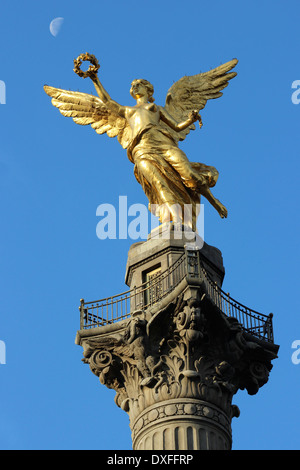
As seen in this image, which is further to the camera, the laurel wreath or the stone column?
the laurel wreath

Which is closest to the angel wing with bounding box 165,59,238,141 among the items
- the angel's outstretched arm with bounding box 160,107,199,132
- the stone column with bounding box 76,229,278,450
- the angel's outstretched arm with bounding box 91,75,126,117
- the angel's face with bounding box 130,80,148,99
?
the angel's outstretched arm with bounding box 160,107,199,132

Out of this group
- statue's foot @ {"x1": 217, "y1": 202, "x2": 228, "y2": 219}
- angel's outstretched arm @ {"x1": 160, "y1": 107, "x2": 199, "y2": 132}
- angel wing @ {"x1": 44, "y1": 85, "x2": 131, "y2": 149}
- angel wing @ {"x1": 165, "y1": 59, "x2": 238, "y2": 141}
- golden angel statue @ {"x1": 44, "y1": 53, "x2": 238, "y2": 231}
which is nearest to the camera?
golden angel statue @ {"x1": 44, "y1": 53, "x2": 238, "y2": 231}

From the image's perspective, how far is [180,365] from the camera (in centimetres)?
3622

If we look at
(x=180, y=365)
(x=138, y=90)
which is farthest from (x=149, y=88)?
(x=180, y=365)

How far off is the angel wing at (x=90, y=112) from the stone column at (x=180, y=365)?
7.84 m

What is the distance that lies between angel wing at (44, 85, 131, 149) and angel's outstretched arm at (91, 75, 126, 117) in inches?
6.6

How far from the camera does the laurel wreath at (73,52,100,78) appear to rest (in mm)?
42250

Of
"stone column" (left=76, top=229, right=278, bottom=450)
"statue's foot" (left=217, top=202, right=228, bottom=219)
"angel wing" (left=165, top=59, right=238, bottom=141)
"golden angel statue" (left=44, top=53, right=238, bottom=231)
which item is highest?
"angel wing" (left=165, top=59, right=238, bottom=141)

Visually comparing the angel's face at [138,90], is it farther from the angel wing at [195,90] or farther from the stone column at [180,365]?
the stone column at [180,365]

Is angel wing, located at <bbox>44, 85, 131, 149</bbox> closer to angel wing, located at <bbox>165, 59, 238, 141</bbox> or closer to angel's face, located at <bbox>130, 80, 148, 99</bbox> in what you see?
angel's face, located at <bbox>130, 80, 148, 99</bbox>

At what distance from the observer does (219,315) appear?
36.5 meters

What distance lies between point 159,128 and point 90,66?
316 centimetres

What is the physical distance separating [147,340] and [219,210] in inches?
275

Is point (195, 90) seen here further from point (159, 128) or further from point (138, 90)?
point (159, 128)
